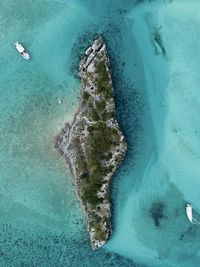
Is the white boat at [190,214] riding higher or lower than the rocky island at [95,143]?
lower

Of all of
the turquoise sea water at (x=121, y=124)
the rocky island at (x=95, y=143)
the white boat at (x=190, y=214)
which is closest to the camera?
the rocky island at (x=95, y=143)

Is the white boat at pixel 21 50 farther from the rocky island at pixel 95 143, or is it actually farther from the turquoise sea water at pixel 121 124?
the rocky island at pixel 95 143

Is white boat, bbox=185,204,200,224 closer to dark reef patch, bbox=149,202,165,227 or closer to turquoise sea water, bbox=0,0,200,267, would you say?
turquoise sea water, bbox=0,0,200,267

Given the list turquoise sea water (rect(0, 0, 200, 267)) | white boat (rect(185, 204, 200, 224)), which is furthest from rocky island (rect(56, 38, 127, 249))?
white boat (rect(185, 204, 200, 224))

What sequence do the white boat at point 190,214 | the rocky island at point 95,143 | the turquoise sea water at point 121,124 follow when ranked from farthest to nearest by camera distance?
1. the white boat at point 190,214
2. the turquoise sea water at point 121,124
3. the rocky island at point 95,143

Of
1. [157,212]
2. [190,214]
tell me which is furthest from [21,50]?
[190,214]

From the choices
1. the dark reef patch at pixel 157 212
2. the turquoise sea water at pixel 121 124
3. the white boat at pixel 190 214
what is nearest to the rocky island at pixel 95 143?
the turquoise sea water at pixel 121 124
